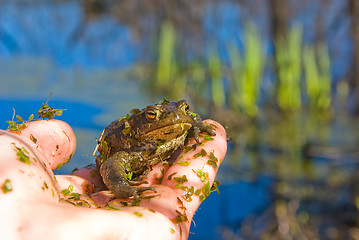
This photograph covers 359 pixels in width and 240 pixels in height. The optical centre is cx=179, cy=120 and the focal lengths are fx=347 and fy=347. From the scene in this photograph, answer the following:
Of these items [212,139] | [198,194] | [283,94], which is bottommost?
[283,94]

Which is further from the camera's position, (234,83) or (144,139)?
(234,83)

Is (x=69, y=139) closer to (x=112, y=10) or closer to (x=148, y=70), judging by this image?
(x=148, y=70)

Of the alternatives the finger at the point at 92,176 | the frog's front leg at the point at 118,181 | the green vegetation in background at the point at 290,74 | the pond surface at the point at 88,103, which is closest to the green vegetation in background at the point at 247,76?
the green vegetation in background at the point at 290,74

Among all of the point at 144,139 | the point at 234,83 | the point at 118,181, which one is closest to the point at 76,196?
the point at 118,181

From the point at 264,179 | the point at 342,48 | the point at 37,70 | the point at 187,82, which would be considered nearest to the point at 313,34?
the point at 342,48

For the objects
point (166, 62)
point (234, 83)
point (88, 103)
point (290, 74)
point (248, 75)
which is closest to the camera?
point (248, 75)

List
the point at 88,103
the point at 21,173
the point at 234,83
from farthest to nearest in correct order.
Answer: the point at 88,103
the point at 234,83
the point at 21,173

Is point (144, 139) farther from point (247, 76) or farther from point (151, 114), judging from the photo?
point (247, 76)
